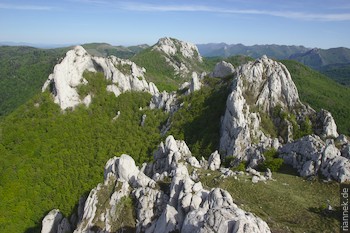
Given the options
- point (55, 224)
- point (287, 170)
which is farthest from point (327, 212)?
point (55, 224)

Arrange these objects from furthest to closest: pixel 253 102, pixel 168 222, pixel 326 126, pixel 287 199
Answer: pixel 253 102
pixel 326 126
pixel 287 199
pixel 168 222

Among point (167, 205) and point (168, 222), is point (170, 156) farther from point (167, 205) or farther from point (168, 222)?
point (168, 222)

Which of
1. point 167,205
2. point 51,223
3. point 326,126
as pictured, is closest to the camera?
point 167,205

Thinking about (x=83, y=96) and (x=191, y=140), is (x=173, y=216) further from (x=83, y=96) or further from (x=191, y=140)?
(x=83, y=96)

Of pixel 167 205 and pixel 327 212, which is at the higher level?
pixel 167 205

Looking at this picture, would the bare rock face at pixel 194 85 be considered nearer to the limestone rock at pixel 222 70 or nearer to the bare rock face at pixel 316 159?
the limestone rock at pixel 222 70

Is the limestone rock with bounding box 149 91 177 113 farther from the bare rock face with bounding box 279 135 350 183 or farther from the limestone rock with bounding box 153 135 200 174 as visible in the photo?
the bare rock face with bounding box 279 135 350 183

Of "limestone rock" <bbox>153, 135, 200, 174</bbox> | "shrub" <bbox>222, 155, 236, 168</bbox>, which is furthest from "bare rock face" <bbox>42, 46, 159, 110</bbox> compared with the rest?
"shrub" <bbox>222, 155, 236, 168</bbox>

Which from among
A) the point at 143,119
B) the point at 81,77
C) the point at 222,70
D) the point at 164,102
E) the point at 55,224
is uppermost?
the point at 222,70
